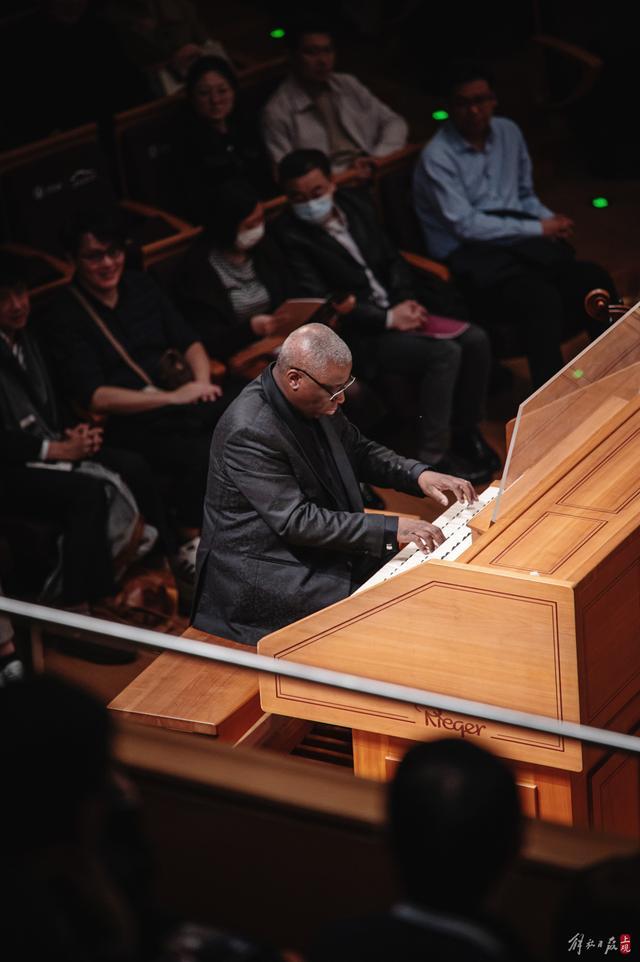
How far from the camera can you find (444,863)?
1.44 meters

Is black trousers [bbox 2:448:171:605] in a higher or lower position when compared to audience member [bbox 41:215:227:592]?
lower

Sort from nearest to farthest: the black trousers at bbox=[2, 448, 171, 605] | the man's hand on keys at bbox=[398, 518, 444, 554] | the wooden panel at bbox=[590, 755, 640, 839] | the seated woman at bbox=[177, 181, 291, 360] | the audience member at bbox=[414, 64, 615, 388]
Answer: the wooden panel at bbox=[590, 755, 640, 839] < the man's hand on keys at bbox=[398, 518, 444, 554] < the black trousers at bbox=[2, 448, 171, 605] < the seated woman at bbox=[177, 181, 291, 360] < the audience member at bbox=[414, 64, 615, 388]

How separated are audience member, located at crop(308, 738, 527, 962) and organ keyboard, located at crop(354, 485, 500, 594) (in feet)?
4.82

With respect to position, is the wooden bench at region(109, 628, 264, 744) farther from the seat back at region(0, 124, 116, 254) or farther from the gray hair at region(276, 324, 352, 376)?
the seat back at region(0, 124, 116, 254)

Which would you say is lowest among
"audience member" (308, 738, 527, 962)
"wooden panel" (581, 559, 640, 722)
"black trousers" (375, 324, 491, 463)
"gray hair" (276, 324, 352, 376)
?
"black trousers" (375, 324, 491, 463)

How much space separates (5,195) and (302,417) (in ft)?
6.79

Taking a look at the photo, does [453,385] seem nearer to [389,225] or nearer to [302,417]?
[389,225]

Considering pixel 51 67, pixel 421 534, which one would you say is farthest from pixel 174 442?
pixel 51 67

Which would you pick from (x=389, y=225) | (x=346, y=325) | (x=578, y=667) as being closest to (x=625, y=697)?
(x=578, y=667)

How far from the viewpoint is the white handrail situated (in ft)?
6.46

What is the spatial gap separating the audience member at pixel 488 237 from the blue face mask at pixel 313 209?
0.52 metres

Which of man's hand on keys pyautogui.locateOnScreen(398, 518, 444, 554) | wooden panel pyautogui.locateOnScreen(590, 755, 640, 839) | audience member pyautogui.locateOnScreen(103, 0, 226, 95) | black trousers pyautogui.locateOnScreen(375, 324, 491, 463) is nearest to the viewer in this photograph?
wooden panel pyautogui.locateOnScreen(590, 755, 640, 839)

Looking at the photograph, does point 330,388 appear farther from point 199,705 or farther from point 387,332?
point 387,332

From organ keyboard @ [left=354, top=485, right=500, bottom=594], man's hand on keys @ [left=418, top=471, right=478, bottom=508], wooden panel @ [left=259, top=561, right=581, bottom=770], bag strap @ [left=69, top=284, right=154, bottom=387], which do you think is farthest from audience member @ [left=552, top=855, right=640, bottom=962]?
bag strap @ [left=69, top=284, right=154, bottom=387]
